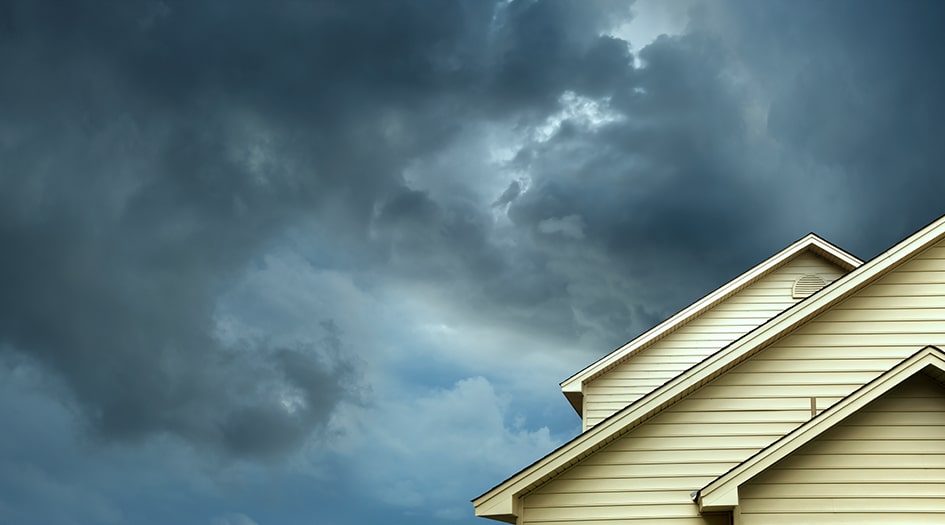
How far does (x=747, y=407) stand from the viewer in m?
11.8

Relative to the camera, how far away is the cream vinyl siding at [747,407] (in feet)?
36.6

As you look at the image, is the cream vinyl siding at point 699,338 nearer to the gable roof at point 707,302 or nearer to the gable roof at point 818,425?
the gable roof at point 707,302

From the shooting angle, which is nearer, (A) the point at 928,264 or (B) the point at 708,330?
(A) the point at 928,264

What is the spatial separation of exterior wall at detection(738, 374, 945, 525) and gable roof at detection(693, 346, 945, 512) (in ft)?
0.91

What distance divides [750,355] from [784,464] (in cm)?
239

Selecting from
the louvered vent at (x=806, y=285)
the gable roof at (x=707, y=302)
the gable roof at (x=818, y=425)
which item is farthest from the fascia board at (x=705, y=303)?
the gable roof at (x=818, y=425)

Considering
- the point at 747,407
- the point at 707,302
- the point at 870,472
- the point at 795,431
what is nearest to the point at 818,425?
Answer: the point at 795,431

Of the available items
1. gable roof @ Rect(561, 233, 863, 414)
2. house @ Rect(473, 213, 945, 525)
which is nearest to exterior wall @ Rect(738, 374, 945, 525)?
house @ Rect(473, 213, 945, 525)

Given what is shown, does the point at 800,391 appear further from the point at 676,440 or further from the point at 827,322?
the point at 676,440

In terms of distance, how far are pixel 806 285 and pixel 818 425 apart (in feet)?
31.8

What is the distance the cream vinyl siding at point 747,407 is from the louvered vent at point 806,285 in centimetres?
594

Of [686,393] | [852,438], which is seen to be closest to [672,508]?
[686,393]

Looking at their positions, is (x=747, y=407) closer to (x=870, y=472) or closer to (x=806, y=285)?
(x=870, y=472)

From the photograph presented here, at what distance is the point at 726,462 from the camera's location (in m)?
11.4
